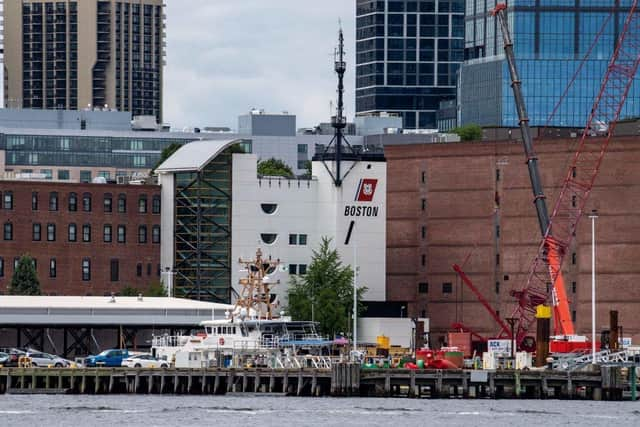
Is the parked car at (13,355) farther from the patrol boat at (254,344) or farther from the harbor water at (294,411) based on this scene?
the harbor water at (294,411)

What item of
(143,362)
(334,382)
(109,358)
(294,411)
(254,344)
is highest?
(254,344)

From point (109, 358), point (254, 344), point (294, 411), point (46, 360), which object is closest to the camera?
point (294, 411)

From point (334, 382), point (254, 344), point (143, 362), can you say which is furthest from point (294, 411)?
point (143, 362)

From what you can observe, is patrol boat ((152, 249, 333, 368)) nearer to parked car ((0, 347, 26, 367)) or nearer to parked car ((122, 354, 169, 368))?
parked car ((122, 354, 169, 368))

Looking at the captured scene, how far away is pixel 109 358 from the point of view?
17012 centimetres

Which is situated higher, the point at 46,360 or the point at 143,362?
the point at 46,360

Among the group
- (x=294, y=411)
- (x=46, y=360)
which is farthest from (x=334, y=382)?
(x=46, y=360)

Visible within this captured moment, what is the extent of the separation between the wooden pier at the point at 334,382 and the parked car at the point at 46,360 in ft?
29.2

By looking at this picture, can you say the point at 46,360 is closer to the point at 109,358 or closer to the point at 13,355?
the point at 13,355

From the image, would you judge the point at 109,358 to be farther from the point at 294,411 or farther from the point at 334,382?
the point at 294,411

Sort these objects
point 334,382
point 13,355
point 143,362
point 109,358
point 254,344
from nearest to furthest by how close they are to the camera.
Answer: point 334,382 < point 254,344 < point 143,362 < point 109,358 < point 13,355

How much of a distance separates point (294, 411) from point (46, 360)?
35.5 metres

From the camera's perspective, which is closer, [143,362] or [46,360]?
[143,362]

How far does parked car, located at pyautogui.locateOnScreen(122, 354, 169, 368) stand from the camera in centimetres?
16512
